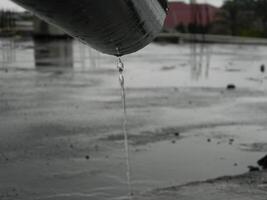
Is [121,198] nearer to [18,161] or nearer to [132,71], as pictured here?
[18,161]

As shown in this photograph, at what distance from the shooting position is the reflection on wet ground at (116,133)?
7.25 meters

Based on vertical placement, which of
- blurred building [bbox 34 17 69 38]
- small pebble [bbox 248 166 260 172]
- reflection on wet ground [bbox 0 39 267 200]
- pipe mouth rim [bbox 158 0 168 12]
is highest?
blurred building [bbox 34 17 69 38]

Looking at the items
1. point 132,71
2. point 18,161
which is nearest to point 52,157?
point 18,161

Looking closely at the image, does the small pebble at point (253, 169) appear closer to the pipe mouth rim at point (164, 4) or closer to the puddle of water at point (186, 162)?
the puddle of water at point (186, 162)

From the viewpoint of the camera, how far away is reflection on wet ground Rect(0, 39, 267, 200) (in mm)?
7250

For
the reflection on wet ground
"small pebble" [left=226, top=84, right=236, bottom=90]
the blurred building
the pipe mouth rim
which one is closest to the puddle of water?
the reflection on wet ground

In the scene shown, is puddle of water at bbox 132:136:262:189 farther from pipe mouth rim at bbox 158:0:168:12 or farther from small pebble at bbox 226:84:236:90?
small pebble at bbox 226:84:236:90

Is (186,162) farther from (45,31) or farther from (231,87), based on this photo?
(45,31)

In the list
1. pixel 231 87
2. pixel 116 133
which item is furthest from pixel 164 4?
Answer: pixel 231 87

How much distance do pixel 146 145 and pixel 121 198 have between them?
106 inches

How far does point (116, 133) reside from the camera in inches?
395

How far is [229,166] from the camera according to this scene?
8.02 meters

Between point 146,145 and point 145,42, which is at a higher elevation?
point 145,42

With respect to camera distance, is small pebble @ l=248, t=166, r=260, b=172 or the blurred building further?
the blurred building
